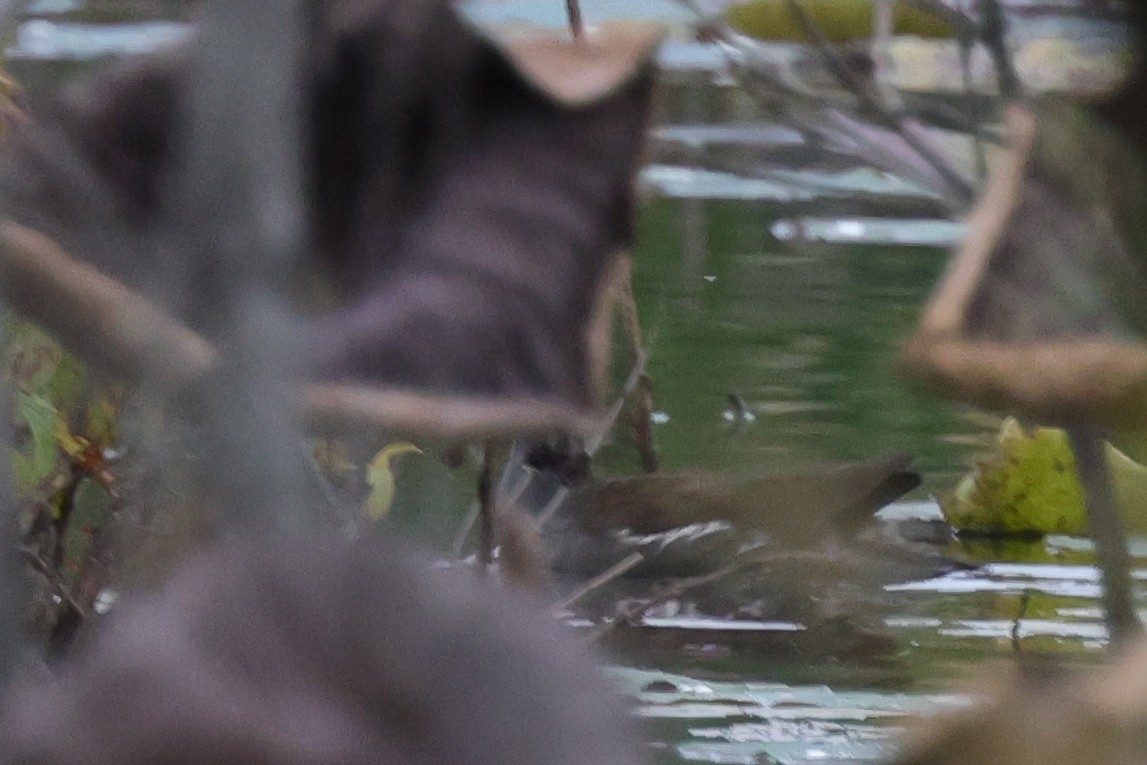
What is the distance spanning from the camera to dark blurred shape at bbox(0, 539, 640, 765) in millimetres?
476

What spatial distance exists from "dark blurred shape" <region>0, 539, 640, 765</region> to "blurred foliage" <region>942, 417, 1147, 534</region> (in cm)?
130

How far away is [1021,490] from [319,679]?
57.7 inches

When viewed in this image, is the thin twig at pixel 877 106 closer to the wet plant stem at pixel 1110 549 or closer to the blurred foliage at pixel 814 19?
the blurred foliage at pixel 814 19

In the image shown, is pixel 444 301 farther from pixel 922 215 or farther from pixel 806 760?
pixel 922 215

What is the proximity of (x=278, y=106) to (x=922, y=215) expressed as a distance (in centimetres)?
245

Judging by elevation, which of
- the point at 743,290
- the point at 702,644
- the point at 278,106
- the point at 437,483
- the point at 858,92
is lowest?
the point at 743,290

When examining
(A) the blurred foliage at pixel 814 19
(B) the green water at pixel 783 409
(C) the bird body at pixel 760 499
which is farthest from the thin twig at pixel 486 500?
(A) the blurred foliage at pixel 814 19

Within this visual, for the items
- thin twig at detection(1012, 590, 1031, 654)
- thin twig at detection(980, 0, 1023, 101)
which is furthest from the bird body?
thin twig at detection(980, 0, 1023, 101)

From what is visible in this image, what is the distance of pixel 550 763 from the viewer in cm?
51

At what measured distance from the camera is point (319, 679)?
492 mm

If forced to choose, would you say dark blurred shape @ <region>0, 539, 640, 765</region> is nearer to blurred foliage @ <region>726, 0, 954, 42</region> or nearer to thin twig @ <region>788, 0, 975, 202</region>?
thin twig @ <region>788, 0, 975, 202</region>

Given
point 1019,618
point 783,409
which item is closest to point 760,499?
point 1019,618

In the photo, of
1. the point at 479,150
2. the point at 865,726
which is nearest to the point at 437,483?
the point at 865,726

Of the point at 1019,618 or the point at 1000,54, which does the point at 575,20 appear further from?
the point at 1019,618
